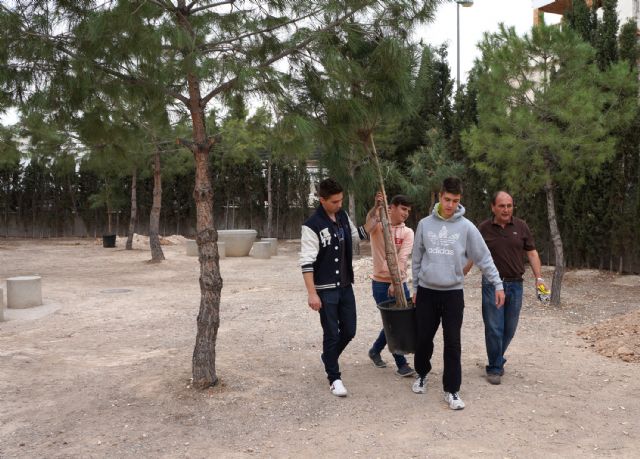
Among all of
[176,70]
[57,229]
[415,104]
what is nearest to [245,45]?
[176,70]

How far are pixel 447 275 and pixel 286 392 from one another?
4.49 ft

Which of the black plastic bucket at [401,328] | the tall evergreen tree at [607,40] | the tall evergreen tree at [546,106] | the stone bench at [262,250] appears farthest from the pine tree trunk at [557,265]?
the stone bench at [262,250]

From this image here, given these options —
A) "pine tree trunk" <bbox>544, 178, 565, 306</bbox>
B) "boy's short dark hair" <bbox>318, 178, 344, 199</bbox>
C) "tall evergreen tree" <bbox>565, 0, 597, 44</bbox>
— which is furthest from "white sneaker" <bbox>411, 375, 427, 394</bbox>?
"tall evergreen tree" <bbox>565, 0, 597, 44</bbox>

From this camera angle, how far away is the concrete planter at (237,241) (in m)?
14.8

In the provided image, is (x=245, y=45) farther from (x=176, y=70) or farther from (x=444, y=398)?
(x=444, y=398)

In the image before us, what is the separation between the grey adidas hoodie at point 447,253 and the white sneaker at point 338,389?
81cm

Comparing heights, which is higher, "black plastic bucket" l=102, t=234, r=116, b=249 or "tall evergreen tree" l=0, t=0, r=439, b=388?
"tall evergreen tree" l=0, t=0, r=439, b=388

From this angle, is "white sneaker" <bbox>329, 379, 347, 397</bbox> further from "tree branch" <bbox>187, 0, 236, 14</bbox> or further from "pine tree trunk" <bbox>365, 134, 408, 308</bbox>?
"tree branch" <bbox>187, 0, 236, 14</bbox>

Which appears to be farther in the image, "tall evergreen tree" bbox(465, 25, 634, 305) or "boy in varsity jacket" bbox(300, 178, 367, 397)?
"tall evergreen tree" bbox(465, 25, 634, 305)

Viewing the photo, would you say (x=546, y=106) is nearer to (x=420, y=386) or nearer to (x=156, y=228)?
(x=420, y=386)

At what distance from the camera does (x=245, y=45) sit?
3.97 m

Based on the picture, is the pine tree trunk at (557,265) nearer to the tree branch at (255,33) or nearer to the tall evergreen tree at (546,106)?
the tall evergreen tree at (546,106)

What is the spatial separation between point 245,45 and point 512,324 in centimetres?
271

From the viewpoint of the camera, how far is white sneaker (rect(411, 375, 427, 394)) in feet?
12.8
